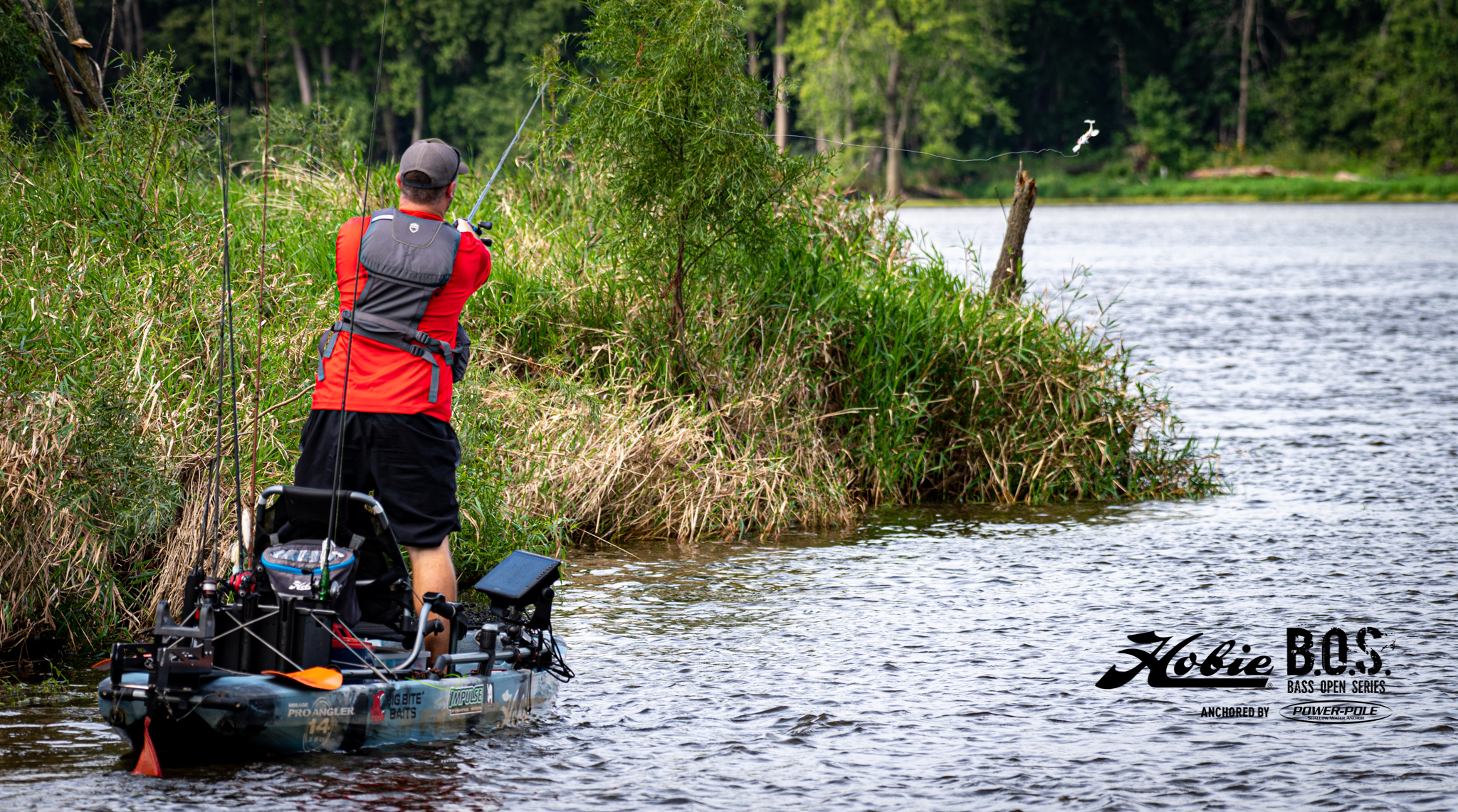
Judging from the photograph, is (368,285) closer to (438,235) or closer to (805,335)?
(438,235)

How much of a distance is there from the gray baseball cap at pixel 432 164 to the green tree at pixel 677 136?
14.7 ft

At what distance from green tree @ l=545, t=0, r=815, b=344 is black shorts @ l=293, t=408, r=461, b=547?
4.85 metres

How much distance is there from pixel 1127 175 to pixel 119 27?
59326mm

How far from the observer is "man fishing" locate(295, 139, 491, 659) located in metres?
5.63

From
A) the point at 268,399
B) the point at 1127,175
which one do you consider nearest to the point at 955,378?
the point at 268,399

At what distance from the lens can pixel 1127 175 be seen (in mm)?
68188

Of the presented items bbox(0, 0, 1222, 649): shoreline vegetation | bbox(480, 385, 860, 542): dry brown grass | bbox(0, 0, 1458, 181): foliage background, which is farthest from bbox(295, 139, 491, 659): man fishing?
bbox(0, 0, 1458, 181): foliage background

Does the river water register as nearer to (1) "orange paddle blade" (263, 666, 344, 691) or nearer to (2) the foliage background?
(1) "orange paddle blade" (263, 666, 344, 691)

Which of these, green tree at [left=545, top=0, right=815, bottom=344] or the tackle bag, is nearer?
the tackle bag

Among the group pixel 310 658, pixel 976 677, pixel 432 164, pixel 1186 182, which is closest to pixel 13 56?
pixel 432 164

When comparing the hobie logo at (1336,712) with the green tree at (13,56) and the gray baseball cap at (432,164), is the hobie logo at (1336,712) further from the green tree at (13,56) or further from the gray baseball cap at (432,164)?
the green tree at (13,56)

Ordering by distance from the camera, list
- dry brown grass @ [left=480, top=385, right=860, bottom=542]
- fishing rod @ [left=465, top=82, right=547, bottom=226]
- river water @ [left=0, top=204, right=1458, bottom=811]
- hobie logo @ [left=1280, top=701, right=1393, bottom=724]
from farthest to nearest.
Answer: dry brown grass @ [left=480, top=385, right=860, bottom=542] → hobie logo @ [left=1280, top=701, right=1393, bottom=724] → fishing rod @ [left=465, top=82, right=547, bottom=226] → river water @ [left=0, top=204, right=1458, bottom=811]

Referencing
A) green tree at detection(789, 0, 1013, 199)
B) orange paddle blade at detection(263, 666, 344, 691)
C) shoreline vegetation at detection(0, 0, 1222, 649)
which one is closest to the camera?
orange paddle blade at detection(263, 666, 344, 691)

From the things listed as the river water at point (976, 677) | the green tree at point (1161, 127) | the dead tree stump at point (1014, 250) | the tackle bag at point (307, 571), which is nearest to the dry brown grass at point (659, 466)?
the river water at point (976, 677)
